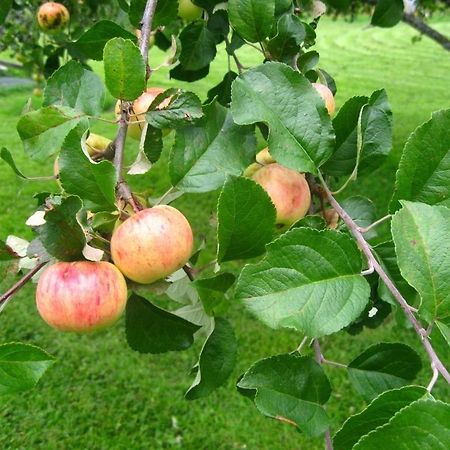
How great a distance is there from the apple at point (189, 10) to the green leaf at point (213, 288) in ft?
2.54

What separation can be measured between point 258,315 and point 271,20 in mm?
515

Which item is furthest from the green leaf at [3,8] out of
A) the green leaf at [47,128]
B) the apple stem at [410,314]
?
the apple stem at [410,314]

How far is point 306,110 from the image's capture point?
0.82 metres

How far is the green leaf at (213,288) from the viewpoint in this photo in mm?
748

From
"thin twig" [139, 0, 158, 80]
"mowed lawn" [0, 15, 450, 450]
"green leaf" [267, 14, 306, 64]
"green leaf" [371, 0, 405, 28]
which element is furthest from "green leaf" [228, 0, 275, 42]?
"mowed lawn" [0, 15, 450, 450]

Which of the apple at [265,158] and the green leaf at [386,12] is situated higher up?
the green leaf at [386,12]

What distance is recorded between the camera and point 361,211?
0.98m

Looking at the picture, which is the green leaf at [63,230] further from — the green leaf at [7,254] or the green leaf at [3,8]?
the green leaf at [3,8]

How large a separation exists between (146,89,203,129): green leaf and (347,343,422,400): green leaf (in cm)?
41

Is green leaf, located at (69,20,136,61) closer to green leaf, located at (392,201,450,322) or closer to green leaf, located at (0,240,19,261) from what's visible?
green leaf, located at (0,240,19,261)

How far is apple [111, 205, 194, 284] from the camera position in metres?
0.75

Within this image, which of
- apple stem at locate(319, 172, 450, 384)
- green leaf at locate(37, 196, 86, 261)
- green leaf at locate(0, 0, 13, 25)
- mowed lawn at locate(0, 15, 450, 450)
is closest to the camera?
apple stem at locate(319, 172, 450, 384)

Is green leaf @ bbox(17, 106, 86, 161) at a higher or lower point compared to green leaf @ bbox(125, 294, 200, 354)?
higher

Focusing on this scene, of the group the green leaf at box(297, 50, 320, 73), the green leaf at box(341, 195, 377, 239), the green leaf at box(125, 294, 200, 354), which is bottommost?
the green leaf at box(125, 294, 200, 354)
